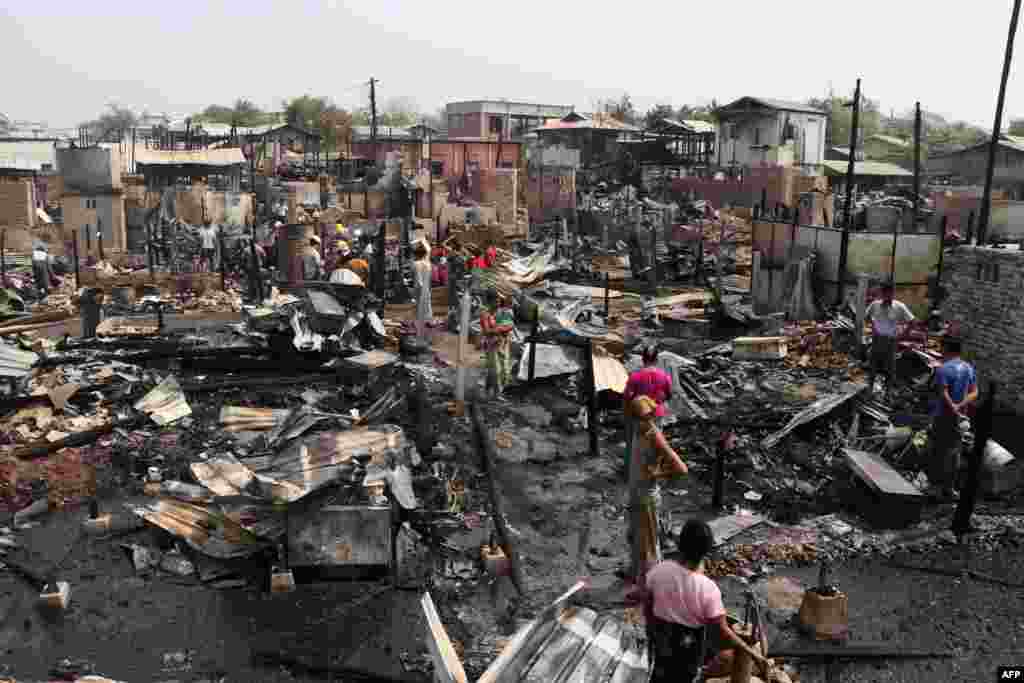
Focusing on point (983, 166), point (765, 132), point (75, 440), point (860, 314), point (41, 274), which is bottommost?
point (75, 440)

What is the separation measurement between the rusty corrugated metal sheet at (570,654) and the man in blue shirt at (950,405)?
485 centimetres

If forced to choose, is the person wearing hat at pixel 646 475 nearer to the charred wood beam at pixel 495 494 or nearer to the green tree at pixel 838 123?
the charred wood beam at pixel 495 494

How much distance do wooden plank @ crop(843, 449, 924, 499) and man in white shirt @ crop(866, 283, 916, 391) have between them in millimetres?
2496

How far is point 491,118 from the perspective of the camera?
54.6 meters

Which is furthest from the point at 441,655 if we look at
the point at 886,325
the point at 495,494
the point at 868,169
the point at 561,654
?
the point at 868,169

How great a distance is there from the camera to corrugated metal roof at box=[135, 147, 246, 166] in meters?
29.8

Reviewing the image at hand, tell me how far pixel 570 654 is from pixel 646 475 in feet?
6.01

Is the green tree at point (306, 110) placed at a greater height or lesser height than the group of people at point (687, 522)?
greater

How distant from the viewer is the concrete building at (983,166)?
119ft

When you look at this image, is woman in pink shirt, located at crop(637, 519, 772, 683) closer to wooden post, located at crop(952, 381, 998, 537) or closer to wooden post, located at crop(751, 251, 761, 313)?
wooden post, located at crop(952, 381, 998, 537)

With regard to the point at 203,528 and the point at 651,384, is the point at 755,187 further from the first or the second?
the point at 203,528

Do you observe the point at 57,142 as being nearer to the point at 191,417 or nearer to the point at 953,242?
the point at 191,417

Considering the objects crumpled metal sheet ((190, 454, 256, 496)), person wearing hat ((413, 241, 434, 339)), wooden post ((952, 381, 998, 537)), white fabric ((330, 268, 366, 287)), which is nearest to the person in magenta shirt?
wooden post ((952, 381, 998, 537))

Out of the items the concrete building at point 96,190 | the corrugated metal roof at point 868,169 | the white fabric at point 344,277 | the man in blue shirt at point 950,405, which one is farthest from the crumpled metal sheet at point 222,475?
the corrugated metal roof at point 868,169
